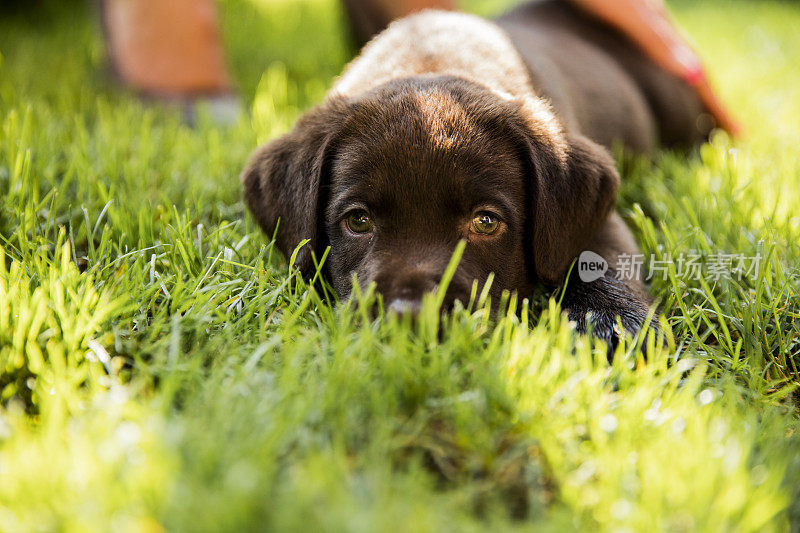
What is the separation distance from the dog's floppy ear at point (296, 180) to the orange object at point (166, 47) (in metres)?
2.27

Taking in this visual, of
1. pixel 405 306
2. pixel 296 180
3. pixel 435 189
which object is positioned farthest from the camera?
pixel 296 180

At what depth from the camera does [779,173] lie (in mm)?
3797

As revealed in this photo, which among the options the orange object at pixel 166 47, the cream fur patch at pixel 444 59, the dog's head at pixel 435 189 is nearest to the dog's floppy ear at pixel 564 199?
the dog's head at pixel 435 189

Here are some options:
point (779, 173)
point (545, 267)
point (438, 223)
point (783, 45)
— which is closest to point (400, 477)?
point (438, 223)

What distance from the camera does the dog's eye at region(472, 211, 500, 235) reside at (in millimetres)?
2586

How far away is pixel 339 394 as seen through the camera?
186 cm

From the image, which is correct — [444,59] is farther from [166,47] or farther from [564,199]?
[166,47]

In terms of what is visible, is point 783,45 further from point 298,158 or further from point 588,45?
point 298,158

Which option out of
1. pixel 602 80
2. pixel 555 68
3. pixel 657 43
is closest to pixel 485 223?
pixel 555 68

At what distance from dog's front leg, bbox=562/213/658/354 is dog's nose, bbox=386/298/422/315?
64 centimetres

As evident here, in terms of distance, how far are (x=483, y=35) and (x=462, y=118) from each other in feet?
4.15

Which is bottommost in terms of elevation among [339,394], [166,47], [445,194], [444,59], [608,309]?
[608,309]

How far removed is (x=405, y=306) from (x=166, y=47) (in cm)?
365

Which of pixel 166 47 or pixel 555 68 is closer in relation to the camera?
pixel 555 68
